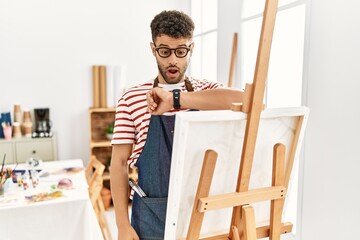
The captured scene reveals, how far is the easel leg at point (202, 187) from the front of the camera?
89 cm

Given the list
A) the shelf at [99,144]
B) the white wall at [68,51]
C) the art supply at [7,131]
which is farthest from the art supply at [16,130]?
the shelf at [99,144]

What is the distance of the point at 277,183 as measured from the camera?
3.37 ft

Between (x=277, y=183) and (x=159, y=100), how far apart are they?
1.60 ft

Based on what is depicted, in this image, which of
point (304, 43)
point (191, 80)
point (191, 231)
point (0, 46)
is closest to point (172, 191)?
point (191, 231)

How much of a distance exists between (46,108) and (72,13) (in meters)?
1.19

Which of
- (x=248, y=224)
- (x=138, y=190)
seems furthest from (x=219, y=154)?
(x=138, y=190)

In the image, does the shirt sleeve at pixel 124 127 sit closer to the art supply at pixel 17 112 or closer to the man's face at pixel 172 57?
the man's face at pixel 172 57

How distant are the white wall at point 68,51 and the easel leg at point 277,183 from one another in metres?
3.22

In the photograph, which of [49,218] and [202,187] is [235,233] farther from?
[49,218]

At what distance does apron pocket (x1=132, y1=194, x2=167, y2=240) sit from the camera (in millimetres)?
1107

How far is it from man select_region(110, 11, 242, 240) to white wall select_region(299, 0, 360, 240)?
0.83 m

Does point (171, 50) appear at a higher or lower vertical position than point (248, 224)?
higher

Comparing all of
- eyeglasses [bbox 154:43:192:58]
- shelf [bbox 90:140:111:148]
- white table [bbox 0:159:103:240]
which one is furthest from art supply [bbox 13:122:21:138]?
eyeglasses [bbox 154:43:192:58]

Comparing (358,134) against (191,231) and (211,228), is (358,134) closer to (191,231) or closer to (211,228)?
(211,228)
